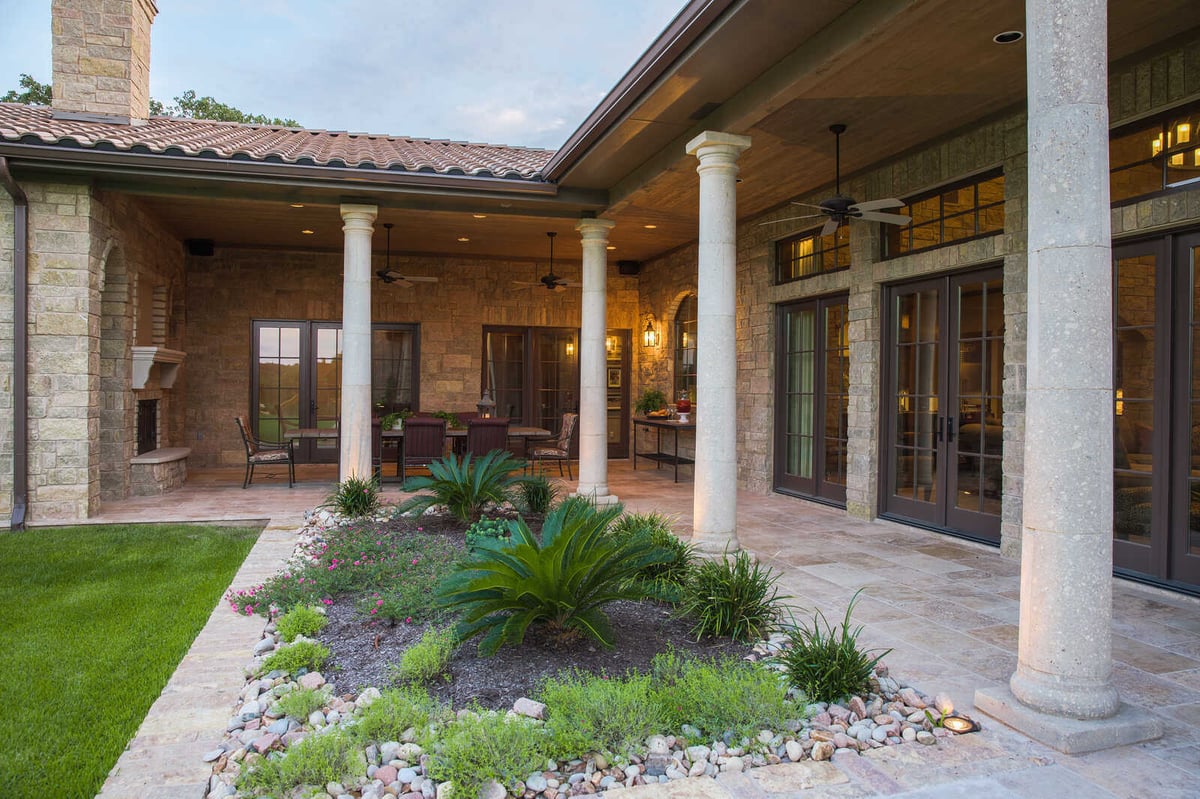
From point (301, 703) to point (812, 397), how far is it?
6270 millimetres

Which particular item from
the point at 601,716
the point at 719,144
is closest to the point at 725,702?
the point at 601,716

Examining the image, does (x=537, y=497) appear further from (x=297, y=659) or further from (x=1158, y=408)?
(x=1158, y=408)

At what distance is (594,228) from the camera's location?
8023 mm

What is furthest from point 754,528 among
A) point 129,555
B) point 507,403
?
point 507,403

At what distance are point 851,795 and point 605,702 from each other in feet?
2.73

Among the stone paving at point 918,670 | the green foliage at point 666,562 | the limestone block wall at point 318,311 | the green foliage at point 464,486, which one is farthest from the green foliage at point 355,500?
the limestone block wall at point 318,311

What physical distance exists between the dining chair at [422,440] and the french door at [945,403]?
467 cm

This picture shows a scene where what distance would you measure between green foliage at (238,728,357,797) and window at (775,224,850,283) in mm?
6086

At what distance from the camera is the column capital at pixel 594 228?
801cm

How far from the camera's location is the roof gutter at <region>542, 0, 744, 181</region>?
13.3 ft

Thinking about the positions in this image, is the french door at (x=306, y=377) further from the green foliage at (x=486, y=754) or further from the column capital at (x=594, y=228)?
the green foliage at (x=486, y=754)

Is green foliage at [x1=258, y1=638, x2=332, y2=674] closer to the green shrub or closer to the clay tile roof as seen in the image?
the green shrub

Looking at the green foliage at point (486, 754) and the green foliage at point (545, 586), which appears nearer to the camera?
the green foliage at point (486, 754)

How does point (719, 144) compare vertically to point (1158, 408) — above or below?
above
